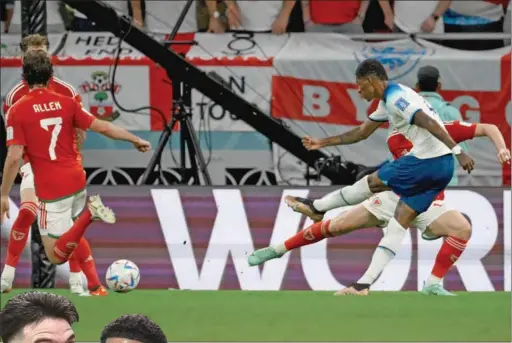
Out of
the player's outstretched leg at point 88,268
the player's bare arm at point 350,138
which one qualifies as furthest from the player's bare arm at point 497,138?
the player's outstretched leg at point 88,268

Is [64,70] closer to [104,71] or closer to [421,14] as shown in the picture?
[104,71]

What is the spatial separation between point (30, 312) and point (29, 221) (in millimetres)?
8381

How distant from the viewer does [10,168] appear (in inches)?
410

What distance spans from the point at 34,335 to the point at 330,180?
11.0 metres

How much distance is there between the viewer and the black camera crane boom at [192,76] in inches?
537

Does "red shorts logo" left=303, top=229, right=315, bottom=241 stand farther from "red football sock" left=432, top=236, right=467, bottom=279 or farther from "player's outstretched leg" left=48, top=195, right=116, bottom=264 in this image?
"player's outstretched leg" left=48, top=195, right=116, bottom=264

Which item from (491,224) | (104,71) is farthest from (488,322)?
(104,71)

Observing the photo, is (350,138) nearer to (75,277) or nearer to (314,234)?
(314,234)

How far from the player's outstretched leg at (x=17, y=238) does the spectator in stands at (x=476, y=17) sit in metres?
5.79

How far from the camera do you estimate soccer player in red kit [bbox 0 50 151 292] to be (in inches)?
405

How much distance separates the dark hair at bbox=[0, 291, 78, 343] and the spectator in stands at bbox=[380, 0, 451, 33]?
12.2m

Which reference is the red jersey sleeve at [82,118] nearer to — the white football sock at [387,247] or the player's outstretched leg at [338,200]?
the player's outstretched leg at [338,200]

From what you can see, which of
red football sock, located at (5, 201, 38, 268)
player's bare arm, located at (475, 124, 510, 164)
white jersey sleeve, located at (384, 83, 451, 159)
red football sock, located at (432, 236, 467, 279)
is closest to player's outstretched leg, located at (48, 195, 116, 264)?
red football sock, located at (5, 201, 38, 268)

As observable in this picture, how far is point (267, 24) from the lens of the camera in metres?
15.0
